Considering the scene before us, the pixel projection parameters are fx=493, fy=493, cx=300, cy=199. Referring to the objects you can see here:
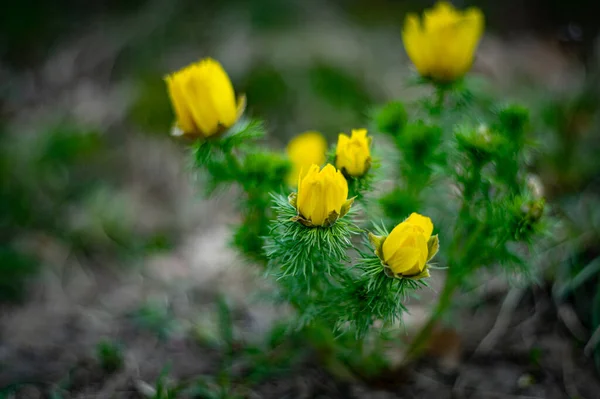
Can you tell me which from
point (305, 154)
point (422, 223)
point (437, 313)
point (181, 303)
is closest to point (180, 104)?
point (305, 154)

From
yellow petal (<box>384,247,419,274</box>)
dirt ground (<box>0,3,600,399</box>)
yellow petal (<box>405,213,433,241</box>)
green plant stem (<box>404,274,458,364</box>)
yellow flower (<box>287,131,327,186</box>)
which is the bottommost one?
dirt ground (<box>0,3,600,399</box>)

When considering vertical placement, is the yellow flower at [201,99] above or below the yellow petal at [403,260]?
above

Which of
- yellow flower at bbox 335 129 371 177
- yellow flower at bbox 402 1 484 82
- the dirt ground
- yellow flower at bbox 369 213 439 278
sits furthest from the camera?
the dirt ground

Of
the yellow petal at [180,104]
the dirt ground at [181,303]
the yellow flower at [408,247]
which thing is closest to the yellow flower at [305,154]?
the dirt ground at [181,303]

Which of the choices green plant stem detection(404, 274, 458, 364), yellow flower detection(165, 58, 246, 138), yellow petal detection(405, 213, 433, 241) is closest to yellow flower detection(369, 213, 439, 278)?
yellow petal detection(405, 213, 433, 241)

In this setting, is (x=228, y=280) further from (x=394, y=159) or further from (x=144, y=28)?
(x=144, y=28)

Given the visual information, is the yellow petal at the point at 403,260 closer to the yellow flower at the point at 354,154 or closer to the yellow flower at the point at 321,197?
the yellow flower at the point at 321,197

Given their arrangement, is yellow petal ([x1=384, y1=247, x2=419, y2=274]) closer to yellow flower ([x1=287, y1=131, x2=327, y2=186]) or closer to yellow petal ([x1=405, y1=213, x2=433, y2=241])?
yellow petal ([x1=405, y1=213, x2=433, y2=241])
